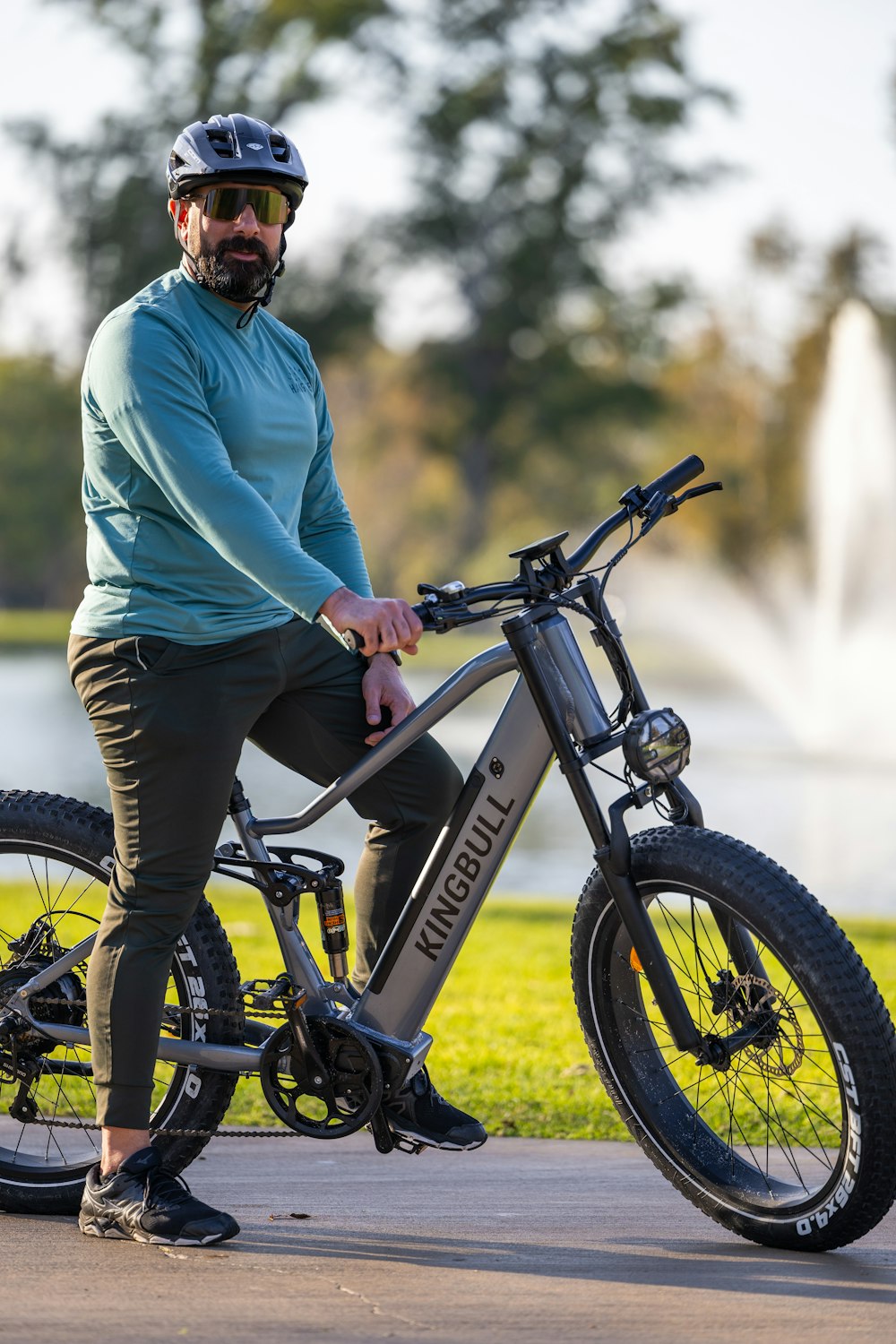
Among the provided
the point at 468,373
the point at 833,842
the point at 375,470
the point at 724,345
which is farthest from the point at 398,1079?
the point at 375,470

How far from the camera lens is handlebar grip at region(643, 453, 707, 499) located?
3.34 metres

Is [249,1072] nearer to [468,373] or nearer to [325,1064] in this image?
[325,1064]

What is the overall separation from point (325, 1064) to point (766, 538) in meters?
40.6

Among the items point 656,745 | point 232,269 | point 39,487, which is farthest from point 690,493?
point 39,487

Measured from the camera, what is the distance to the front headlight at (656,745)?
314 cm

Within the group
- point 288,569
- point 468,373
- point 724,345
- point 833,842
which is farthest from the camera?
point 724,345

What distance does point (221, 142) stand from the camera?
3.33m

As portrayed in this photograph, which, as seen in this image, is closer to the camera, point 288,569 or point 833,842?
point 288,569

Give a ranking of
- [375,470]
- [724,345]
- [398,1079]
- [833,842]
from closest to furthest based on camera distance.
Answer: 1. [398,1079]
2. [833,842]
3. [724,345]
4. [375,470]

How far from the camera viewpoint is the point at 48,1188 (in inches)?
142

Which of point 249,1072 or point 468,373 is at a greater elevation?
point 468,373

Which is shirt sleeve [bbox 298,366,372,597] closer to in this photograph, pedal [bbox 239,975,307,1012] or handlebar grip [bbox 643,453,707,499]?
handlebar grip [bbox 643,453,707,499]

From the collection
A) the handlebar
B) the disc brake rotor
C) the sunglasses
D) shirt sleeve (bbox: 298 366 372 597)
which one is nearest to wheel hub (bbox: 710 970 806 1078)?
the disc brake rotor

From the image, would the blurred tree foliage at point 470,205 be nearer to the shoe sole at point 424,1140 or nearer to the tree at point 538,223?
the tree at point 538,223
